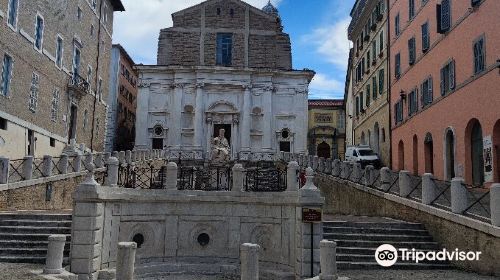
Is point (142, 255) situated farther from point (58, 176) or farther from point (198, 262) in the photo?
point (58, 176)

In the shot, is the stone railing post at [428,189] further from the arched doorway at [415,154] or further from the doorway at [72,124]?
the doorway at [72,124]

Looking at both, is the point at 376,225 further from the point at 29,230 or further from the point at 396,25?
the point at 396,25

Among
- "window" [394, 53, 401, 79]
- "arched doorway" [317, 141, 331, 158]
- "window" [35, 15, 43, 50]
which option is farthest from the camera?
"arched doorway" [317, 141, 331, 158]

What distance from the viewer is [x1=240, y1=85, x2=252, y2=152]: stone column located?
43625mm

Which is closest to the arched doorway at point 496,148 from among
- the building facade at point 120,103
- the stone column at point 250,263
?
the stone column at point 250,263

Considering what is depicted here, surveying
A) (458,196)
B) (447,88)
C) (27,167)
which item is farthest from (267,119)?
(458,196)

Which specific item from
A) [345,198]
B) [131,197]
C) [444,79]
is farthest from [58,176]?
[444,79]

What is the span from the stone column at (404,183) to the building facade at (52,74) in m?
19.0

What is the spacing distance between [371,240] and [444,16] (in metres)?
14.1

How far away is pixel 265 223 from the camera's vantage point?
15.7 metres

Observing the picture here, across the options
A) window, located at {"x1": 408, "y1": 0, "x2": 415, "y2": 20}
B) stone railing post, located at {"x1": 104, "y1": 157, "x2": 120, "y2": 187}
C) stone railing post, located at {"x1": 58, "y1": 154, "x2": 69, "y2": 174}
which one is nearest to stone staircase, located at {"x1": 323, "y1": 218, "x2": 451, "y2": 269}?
stone railing post, located at {"x1": 104, "y1": 157, "x2": 120, "y2": 187}

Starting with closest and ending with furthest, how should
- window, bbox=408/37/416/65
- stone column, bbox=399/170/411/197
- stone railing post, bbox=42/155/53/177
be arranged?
stone column, bbox=399/170/411/197
stone railing post, bbox=42/155/53/177
window, bbox=408/37/416/65

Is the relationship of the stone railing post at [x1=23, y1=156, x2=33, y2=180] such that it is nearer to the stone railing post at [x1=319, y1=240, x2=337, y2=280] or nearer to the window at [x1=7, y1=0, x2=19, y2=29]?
the window at [x1=7, y1=0, x2=19, y2=29]

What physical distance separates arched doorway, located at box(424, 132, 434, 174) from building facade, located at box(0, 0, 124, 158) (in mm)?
22470
